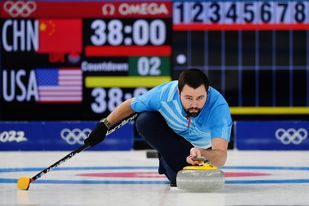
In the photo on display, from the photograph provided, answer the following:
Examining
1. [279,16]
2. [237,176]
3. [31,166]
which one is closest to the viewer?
[237,176]

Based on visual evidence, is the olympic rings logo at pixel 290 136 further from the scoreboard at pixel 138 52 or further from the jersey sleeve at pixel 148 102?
the jersey sleeve at pixel 148 102

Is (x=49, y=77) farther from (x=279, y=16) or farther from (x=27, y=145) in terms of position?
(x=279, y=16)

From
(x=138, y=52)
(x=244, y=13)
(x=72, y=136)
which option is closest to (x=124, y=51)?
(x=138, y=52)

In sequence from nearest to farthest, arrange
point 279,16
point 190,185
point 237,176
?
point 190,185 < point 237,176 < point 279,16

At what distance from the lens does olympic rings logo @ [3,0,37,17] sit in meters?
12.9

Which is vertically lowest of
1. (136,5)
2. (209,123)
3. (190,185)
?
(190,185)

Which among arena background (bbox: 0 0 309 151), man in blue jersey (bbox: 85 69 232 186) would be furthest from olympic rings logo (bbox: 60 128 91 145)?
man in blue jersey (bbox: 85 69 232 186)

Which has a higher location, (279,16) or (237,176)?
(279,16)

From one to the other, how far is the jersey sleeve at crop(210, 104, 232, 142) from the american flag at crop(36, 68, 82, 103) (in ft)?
25.0

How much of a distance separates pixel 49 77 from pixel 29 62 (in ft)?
1.20

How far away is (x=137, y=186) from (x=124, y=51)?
7022 mm

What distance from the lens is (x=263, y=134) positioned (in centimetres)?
1305

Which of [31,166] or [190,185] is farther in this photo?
[31,166]

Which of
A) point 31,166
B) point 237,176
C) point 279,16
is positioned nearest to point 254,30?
point 279,16
